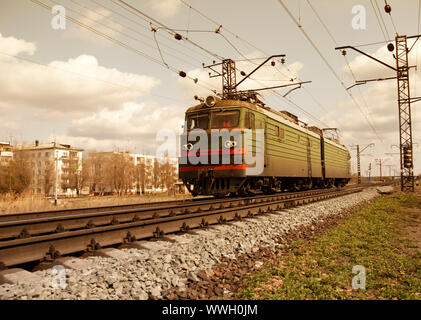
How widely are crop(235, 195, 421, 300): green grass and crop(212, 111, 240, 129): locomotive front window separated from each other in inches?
209

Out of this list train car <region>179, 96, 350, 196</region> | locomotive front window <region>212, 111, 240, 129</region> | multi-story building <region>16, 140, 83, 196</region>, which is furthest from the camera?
multi-story building <region>16, 140, 83, 196</region>

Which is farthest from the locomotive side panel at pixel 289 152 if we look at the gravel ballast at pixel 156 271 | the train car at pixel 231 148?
the gravel ballast at pixel 156 271

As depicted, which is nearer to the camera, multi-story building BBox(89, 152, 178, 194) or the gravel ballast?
the gravel ballast

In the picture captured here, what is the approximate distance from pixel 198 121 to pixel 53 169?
52.0 m

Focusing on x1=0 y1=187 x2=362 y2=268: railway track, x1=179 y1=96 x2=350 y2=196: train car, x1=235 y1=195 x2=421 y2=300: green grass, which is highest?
x1=179 y1=96 x2=350 y2=196: train car

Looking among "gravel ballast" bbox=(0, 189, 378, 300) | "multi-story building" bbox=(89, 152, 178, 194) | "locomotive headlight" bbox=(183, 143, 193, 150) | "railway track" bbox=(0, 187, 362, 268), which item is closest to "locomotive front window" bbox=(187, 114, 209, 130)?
"locomotive headlight" bbox=(183, 143, 193, 150)

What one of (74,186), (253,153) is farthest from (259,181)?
(74,186)

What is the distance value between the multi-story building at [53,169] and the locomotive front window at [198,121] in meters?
21.2

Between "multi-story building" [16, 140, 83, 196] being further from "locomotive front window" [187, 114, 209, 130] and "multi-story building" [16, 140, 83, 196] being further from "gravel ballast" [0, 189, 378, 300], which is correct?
"gravel ballast" [0, 189, 378, 300]

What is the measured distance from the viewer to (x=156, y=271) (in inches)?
150

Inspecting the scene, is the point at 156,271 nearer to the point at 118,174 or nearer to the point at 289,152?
the point at 289,152

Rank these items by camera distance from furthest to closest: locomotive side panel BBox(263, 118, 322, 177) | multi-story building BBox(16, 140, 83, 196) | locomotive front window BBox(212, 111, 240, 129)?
1. multi-story building BBox(16, 140, 83, 196)
2. locomotive side panel BBox(263, 118, 322, 177)
3. locomotive front window BBox(212, 111, 240, 129)

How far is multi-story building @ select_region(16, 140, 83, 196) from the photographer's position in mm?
47988
